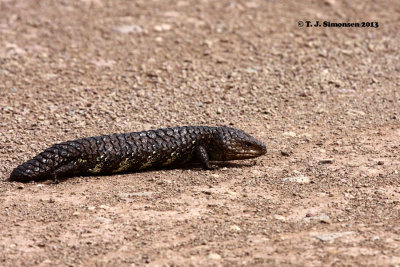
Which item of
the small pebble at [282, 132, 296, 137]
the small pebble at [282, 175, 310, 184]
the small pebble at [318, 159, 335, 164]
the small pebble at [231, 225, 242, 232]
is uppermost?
the small pebble at [282, 132, 296, 137]

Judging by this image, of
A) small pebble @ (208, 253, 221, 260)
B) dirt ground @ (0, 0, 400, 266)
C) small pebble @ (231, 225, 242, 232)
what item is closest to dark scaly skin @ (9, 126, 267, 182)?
dirt ground @ (0, 0, 400, 266)

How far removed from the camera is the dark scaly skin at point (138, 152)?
733 centimetres

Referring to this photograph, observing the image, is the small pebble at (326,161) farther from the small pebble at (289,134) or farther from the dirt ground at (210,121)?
the small pebble at (289,134)

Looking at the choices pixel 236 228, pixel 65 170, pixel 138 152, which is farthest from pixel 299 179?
pixel 65 170

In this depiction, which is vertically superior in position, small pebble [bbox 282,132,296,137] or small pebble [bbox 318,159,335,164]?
small pebble [bbox 282,132,296,137]

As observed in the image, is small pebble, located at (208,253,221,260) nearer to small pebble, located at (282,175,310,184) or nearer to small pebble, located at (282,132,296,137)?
small pebble, located at (282,175,310,184)

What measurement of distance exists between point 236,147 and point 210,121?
3.80ft

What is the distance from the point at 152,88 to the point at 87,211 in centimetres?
368

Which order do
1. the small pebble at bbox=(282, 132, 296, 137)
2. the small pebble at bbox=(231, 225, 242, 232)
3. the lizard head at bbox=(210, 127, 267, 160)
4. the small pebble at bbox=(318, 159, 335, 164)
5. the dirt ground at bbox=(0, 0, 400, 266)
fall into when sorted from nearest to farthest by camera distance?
the dirt ground at bbox=(0, 0, 400, 266), the small pebble at bbox=(231, 225, 242, 232), the small pebble at bbox=(318, 159, 335, 164), the lizard head at bbox=(210, 127, 267, 160), the small pebble at bbox=(282, 132, 296, 137)

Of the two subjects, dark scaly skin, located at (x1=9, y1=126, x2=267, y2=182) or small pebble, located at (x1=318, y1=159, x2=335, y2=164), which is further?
small pebble, located at (x1=318, y1=159, x2=335, y2=164)

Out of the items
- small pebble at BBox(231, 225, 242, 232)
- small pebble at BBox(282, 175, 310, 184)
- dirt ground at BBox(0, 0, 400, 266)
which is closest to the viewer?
dirt ground at BBox(0, 0, 400, 266)

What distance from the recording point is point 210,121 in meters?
9.00

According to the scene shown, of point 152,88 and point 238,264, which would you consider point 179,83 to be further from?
point 238,264

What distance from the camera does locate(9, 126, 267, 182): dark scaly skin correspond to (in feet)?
24.1
